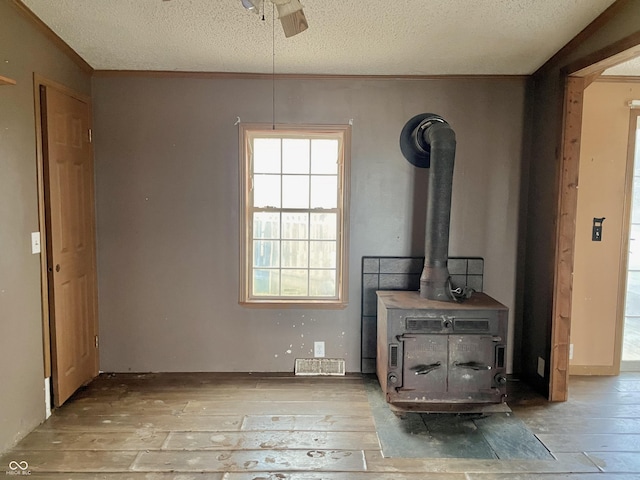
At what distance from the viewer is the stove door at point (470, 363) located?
2900 mm

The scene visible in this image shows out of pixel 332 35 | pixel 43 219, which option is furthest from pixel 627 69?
pixel 43 219

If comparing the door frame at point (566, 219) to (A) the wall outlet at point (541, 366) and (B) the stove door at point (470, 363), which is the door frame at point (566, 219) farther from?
(B) the stove door at point (470, 363)

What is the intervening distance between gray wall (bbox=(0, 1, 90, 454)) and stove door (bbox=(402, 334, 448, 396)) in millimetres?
2239

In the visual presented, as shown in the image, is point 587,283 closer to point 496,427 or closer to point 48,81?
point 496,427

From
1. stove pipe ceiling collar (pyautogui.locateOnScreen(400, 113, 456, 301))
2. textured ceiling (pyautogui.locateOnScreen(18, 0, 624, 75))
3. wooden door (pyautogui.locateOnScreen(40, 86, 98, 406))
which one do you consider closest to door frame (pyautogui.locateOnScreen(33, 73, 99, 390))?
wooden door (pyautogui.locateOnScreen(40, 86, 98, 406))

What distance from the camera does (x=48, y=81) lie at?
275cm

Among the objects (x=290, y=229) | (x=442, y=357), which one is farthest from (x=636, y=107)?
(x=290, y=229)

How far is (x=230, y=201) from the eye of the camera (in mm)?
3459

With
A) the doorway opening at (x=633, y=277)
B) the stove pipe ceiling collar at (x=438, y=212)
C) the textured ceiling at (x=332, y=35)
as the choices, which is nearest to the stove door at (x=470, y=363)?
the stove pipe ceiling collar at (x=438, y=212)

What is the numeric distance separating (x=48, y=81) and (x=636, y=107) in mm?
4089

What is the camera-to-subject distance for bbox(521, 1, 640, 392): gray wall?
306 cm

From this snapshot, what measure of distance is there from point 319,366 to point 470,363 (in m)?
1.17

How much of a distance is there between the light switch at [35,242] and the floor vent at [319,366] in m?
1.94

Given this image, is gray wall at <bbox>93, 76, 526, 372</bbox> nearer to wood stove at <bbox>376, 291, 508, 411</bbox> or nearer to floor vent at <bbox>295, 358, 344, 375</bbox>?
floor vent at <bbox>295, 358, 344, 375</bbox>
